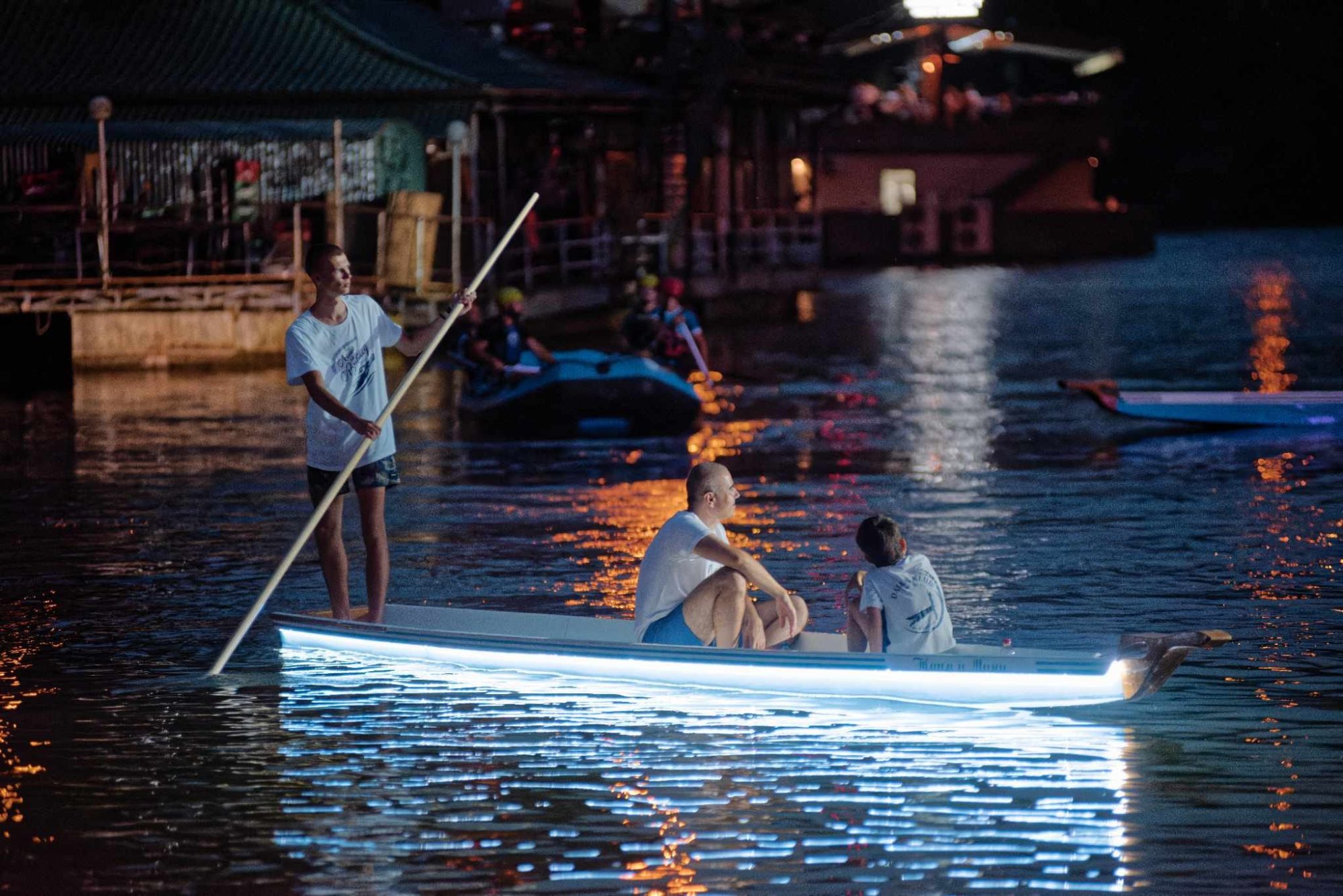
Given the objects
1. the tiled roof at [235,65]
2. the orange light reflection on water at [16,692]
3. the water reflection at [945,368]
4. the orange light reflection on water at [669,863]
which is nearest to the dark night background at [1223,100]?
the water reflection at [945,368]

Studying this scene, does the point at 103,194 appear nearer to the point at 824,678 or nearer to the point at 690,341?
the point at 690,341

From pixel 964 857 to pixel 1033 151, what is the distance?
59.1 metres

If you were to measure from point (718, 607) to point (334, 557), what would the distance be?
2078 millimetres

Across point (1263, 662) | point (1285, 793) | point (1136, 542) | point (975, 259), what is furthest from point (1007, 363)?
point (975, 259)

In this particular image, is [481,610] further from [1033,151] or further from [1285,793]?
[1033,151]

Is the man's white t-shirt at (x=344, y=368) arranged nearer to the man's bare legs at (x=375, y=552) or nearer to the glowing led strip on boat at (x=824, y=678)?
the man's bare legs at (x=375, y=552)

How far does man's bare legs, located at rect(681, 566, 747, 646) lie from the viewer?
342 inches

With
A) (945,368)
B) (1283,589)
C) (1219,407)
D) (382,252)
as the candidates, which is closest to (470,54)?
(382,252)

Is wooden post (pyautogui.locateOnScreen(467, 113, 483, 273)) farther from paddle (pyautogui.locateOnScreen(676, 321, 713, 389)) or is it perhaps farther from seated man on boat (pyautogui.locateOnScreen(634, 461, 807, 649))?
seated man on boat (pyautogui.locateOnScreen(634, 461, 807, 649))

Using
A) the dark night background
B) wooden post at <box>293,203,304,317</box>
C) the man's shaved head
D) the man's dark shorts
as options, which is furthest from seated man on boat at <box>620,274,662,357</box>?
the dark night background

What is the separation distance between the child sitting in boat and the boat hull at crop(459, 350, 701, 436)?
433 inches

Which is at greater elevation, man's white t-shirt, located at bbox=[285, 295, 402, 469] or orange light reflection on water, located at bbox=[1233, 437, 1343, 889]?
man's white t-shirt, located at bbox=[285, 295, 402, 469]

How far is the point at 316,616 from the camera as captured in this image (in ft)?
32.4

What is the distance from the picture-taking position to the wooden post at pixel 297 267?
89.1ft
